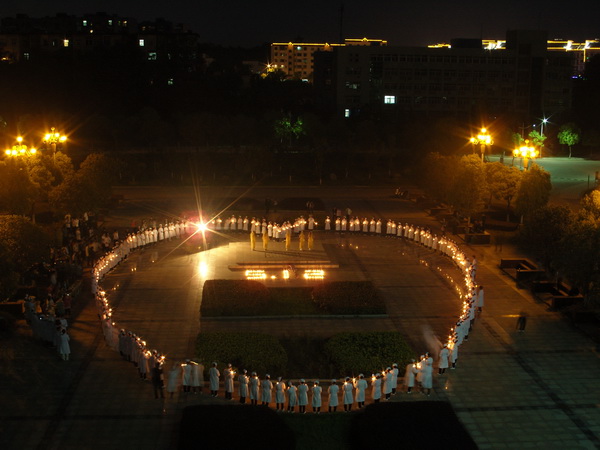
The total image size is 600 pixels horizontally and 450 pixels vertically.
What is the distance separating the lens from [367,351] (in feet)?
54.6

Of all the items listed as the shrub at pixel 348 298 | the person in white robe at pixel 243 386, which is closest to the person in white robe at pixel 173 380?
the person in white robe at pixel 243 386

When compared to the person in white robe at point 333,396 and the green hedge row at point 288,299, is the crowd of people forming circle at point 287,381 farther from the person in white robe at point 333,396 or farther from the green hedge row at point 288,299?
the green hedge row at point 288,299

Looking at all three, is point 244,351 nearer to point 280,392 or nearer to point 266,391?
point 266,391

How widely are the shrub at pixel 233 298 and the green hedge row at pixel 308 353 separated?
2.09 metres

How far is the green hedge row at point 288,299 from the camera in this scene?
65.0 ft

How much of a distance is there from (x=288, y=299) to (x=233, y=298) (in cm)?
170

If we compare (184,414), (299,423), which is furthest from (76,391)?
(299,423)

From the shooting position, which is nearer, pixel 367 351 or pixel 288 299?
pixel 367 351

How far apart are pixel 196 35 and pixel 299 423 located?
240 ft

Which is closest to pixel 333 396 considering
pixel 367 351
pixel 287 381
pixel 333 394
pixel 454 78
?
pixel 333 394

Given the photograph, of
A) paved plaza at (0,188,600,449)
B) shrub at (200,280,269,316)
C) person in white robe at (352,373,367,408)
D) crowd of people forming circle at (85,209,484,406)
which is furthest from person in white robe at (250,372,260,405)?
shrub at (200,280,269,316)

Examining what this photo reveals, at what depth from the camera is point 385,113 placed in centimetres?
7581

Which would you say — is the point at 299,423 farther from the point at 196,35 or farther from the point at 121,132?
the point at 196,35

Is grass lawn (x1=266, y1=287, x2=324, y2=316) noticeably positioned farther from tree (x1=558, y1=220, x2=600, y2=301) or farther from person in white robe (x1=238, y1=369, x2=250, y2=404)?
tree (x1=558, y1=220, x2=600, y2=301)
